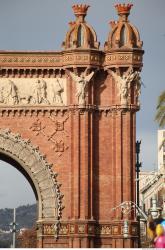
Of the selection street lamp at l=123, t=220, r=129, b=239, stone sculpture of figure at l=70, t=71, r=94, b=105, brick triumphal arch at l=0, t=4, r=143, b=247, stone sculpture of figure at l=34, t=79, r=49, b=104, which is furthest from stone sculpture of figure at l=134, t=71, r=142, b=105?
street lamp at l=123, t=220, r=129, b=239

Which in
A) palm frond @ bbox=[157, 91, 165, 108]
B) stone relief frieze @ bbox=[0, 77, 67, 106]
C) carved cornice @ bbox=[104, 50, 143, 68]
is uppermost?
carved cornice @ bbox=[104, 50, 143, 68]

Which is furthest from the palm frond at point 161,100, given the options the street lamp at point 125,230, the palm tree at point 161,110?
the street lamp at point 125,230

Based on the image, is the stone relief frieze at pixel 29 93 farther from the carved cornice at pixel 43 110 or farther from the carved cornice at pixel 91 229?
the carved cornice at pixel 91 229

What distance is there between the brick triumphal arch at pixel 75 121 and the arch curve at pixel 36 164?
0.15ft

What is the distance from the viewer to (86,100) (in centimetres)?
6431

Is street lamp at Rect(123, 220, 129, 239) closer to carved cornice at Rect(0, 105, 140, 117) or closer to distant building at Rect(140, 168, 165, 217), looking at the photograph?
distant building at Rect(140, 168, 165, 217)

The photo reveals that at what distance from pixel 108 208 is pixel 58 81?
6330mm

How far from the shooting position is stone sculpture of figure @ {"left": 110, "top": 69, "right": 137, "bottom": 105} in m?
64.2

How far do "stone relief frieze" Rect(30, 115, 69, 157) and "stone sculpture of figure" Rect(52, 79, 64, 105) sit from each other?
0.81 m

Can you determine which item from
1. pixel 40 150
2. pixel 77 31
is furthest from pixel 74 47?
pixel 40 150

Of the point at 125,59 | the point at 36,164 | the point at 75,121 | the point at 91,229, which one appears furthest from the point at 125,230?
the point at 125,59

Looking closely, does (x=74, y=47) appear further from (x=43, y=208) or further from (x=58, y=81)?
(x=43, y=208)

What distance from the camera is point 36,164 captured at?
6450 centimetres

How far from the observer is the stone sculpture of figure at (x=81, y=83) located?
211 feet
